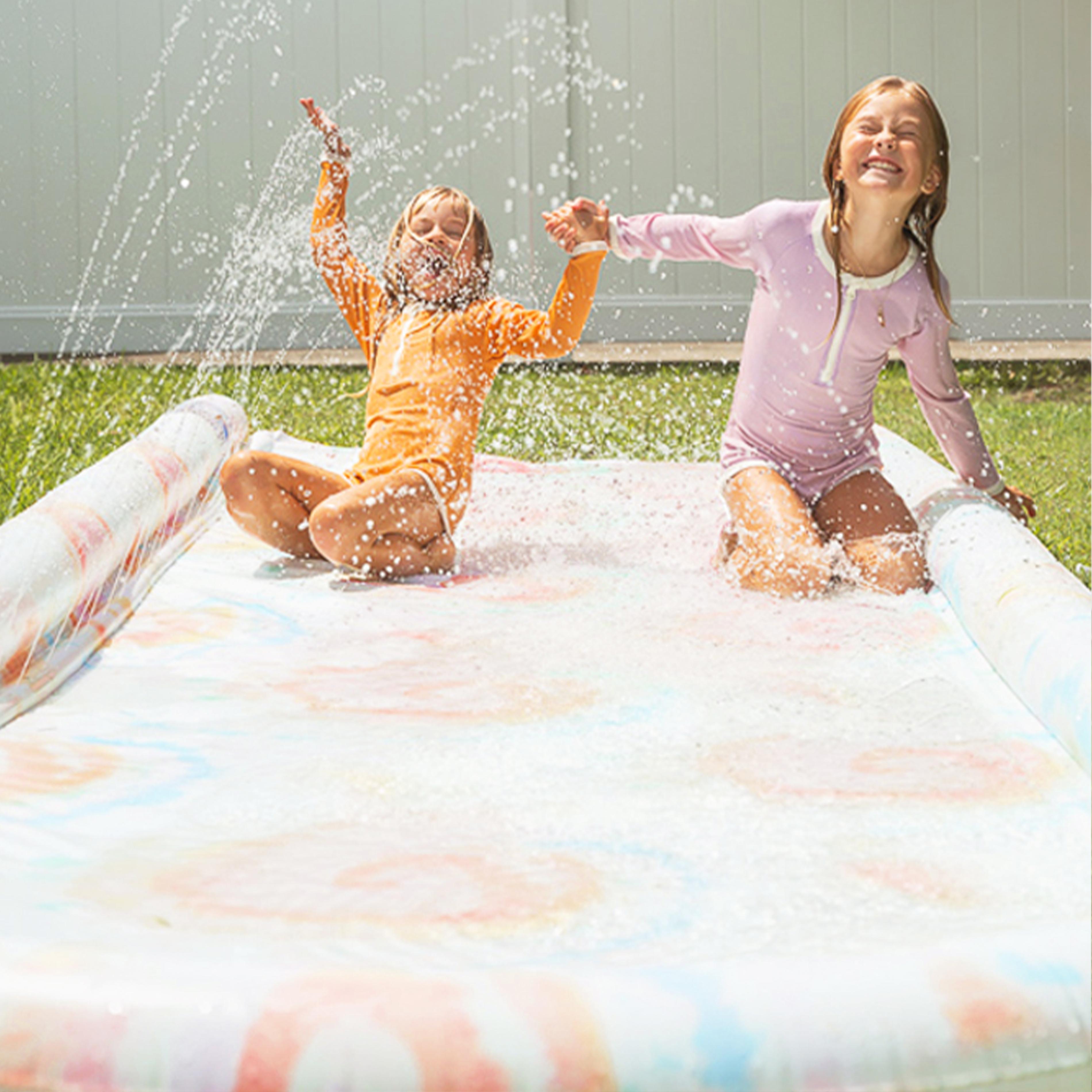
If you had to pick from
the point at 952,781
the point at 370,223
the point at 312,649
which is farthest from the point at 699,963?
the point at 370,223

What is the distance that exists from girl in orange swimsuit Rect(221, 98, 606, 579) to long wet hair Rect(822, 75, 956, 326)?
1.17 ft

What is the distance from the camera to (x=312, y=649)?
201cm

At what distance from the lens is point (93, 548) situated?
84.4 inches

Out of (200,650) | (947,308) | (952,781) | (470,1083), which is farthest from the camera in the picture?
(947,308)

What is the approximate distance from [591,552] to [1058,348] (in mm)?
4550

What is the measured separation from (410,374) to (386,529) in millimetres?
404

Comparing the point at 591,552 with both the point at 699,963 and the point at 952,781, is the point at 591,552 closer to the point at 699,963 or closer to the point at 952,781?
the point at 952,781

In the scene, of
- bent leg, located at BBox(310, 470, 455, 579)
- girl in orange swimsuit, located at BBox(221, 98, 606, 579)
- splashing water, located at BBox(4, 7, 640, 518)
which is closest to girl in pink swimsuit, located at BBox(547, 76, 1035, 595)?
girl in orange swimsuit, located at BBox(221, 98, 606, 579)

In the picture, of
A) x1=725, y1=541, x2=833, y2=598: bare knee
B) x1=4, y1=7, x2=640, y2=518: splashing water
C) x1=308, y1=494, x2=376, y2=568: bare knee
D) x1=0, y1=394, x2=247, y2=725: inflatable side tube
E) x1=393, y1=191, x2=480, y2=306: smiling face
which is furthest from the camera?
x1=4, y1=7, x2=640, y2=518: splashing water

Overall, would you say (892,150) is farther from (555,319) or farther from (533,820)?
(533,820)

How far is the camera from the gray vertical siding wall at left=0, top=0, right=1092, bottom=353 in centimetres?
677

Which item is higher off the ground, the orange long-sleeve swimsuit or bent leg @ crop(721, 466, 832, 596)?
the orange long-sleeve swimsuit

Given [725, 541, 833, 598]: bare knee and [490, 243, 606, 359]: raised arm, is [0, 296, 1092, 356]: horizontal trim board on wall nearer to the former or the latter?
[490, 243, 606, 359]: raised arm

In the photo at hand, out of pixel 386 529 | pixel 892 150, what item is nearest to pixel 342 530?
pixel 386 529
